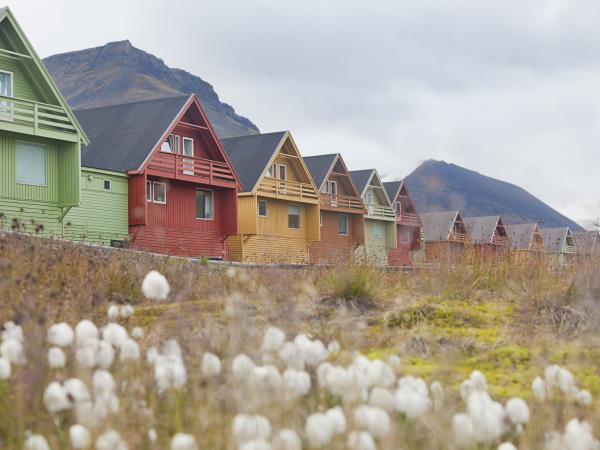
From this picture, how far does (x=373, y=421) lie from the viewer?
3.82 m

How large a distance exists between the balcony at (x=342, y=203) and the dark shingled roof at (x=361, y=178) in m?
2.57

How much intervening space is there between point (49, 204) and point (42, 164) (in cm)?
146

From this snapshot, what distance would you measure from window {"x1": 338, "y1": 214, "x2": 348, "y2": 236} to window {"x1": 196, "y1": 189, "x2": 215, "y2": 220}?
14.8 metres

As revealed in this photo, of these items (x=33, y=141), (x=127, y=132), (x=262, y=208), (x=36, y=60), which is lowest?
(x=262, y=208)

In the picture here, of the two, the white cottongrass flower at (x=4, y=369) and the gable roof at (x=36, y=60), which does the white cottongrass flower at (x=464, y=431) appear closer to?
the white cottongrass flower at (x=4, y=369)

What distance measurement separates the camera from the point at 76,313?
275 inches

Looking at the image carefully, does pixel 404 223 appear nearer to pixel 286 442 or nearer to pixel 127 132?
pixel 127 132

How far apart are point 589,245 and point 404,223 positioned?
48.6 metres

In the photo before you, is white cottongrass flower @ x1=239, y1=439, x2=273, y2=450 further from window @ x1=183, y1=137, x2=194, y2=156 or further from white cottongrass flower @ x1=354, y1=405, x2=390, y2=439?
window @ x1=183, y1=137, x2=194, y2=156

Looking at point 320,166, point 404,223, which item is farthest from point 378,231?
point 320,166

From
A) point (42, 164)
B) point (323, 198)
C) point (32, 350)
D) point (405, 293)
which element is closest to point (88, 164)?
point (42, 164)

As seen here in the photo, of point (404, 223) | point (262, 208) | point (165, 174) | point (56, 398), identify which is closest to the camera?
point (56, 398)

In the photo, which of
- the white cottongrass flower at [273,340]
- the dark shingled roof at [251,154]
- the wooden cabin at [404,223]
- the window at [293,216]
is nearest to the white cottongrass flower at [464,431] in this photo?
the white cottongrass flower at [273,340]

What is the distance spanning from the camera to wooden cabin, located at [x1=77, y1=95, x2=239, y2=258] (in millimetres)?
32875
